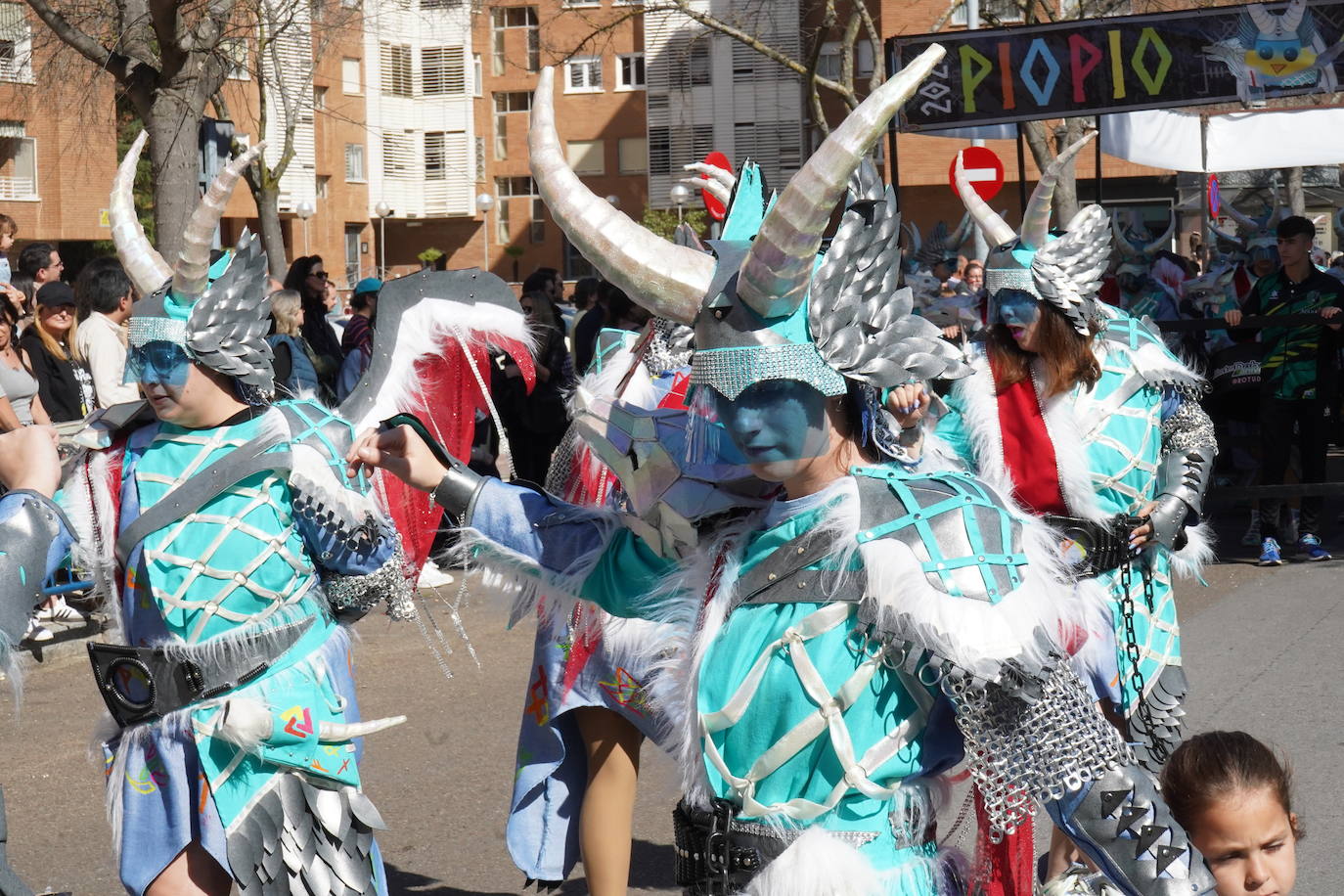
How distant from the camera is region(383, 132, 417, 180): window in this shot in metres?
51.0

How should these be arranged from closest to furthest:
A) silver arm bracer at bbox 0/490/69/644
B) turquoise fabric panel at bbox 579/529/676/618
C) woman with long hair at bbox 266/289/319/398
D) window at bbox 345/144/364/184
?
turquoise fabric panel at bbox 579/529/676/618, silver arm bracer at bbox 0/490/69/644, woman with long hair at bbox 266/289/319/398, window at bbox 345/144/364/184

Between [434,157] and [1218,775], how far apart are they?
5204 centimetres

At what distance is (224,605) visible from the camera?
12.3 feet

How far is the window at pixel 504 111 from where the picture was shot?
5372 cm

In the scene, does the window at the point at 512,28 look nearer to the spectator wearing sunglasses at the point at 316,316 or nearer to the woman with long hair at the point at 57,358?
the spectator wearing sunglasses at the point at 316,316

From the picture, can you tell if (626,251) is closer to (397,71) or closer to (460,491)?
(460,491)

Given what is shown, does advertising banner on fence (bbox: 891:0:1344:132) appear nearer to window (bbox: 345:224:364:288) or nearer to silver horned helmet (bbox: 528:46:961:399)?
silver horned helmet (bbox: 528:46:961:399)

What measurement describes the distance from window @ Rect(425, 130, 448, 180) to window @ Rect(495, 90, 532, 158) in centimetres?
188

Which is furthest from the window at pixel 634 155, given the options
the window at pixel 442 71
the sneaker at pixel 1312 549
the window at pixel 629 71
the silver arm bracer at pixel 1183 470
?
the silver arm bracer at pixel 1183 470

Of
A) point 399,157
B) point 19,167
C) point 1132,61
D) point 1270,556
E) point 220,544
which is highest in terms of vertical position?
point 399,157

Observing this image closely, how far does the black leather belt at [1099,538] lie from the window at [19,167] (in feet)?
107

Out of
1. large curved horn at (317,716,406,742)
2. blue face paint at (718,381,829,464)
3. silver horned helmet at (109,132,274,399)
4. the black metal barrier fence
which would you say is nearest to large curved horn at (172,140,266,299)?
silver horned helmet at (109,132,274,399)

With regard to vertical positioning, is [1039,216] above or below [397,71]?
below

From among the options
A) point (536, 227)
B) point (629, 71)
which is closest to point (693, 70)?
point (629, 71)
